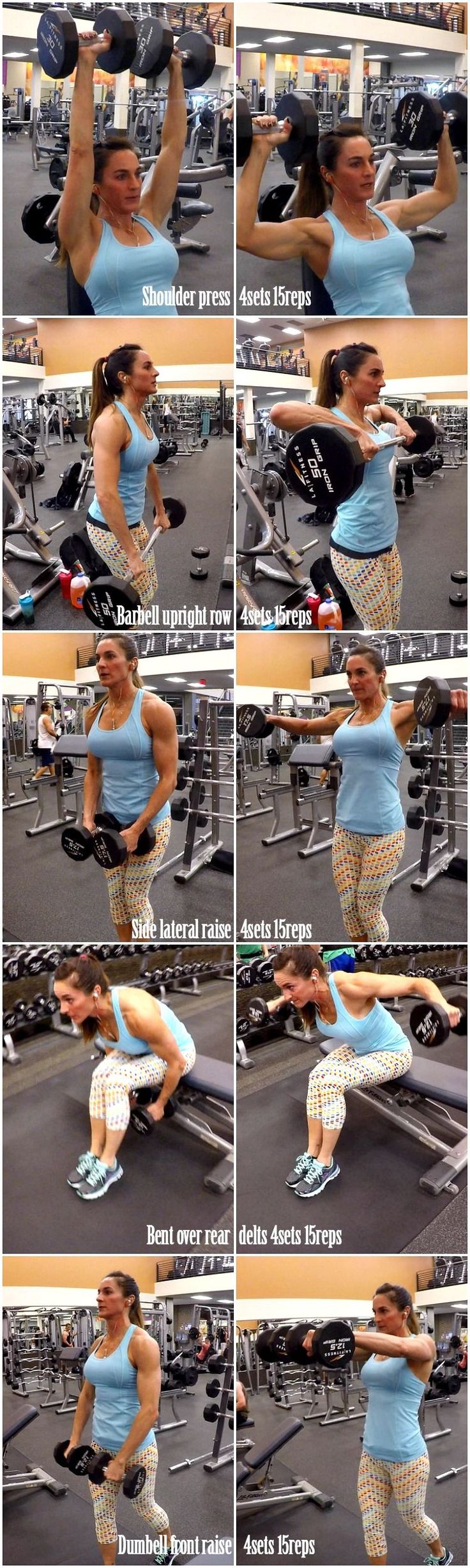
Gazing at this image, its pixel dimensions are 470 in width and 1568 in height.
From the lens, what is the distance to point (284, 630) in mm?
4051

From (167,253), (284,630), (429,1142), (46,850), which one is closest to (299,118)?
(167,253)

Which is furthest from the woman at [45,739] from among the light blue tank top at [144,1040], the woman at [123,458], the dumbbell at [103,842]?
the light blue tank top at [144,1040]

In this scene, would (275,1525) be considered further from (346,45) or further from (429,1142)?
(346,45)

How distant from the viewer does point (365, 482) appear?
12.9 ft

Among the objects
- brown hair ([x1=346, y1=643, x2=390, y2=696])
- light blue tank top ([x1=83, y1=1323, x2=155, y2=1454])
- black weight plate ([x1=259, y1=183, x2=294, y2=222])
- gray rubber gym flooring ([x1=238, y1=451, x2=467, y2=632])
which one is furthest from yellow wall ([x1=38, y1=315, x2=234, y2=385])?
light blue tank top ([x1=83, y1=1323, x2=155, y2=1454])

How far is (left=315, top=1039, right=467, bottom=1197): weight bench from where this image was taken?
4020 mm

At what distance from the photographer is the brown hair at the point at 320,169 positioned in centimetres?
387

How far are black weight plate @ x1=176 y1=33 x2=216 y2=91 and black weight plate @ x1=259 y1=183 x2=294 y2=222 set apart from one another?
367mm

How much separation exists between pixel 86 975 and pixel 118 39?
8.79ft

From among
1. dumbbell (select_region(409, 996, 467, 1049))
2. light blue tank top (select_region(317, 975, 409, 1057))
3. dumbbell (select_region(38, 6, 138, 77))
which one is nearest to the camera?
dumbbell (select_region(38, 6, 138, 77))

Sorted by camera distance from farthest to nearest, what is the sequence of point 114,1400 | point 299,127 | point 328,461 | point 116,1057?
1. point 116,1057
2. point 114,1400
3. point 299,127
4. point 328,461

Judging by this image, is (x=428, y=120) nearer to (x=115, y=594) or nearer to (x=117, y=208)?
(x=117, y=208)

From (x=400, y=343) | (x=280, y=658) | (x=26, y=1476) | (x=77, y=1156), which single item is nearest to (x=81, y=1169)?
(x=77, y=1156)

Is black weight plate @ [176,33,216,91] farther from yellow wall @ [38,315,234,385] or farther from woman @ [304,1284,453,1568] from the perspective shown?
woman @ [304,1284,453,1568]
